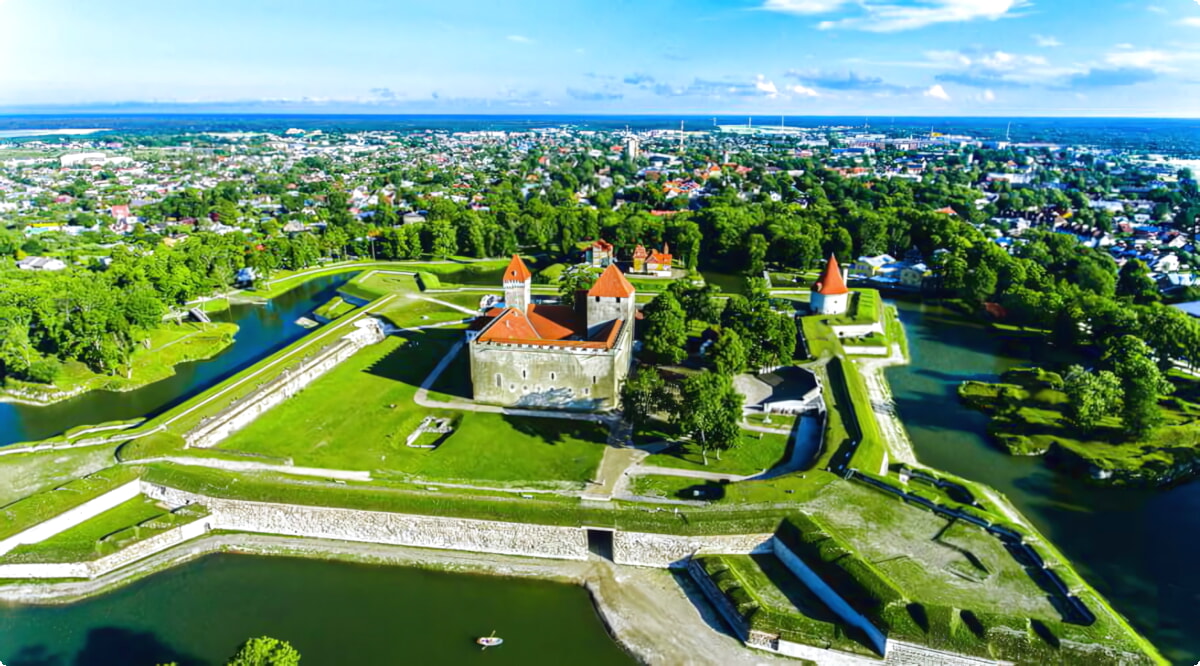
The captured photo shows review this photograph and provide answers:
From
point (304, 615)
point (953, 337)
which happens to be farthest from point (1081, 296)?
point (304, 615)

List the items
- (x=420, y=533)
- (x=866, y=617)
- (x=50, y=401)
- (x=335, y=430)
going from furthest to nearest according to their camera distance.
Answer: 1. (x=50, y=401)
2. (x=335, y=430)
3. (x=420, y=533)
4. (x=866, y=617)

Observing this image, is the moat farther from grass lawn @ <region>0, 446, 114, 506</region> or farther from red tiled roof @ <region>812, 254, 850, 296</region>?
red tiled roof @ <region>812, 254, 850, 296</region>

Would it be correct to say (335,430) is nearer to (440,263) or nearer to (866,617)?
(866,617)

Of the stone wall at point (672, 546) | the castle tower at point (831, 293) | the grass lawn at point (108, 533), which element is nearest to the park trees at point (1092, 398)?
the stone wall at point (672, 546)

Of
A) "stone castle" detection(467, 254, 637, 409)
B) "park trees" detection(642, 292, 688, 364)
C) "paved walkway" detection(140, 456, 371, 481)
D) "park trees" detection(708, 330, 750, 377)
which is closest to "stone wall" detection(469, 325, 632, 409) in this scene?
"stone castle" detection(467, 254, 637, 409)

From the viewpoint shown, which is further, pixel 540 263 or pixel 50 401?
pixel 540 263

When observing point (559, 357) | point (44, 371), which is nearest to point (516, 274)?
point (559, 357)
